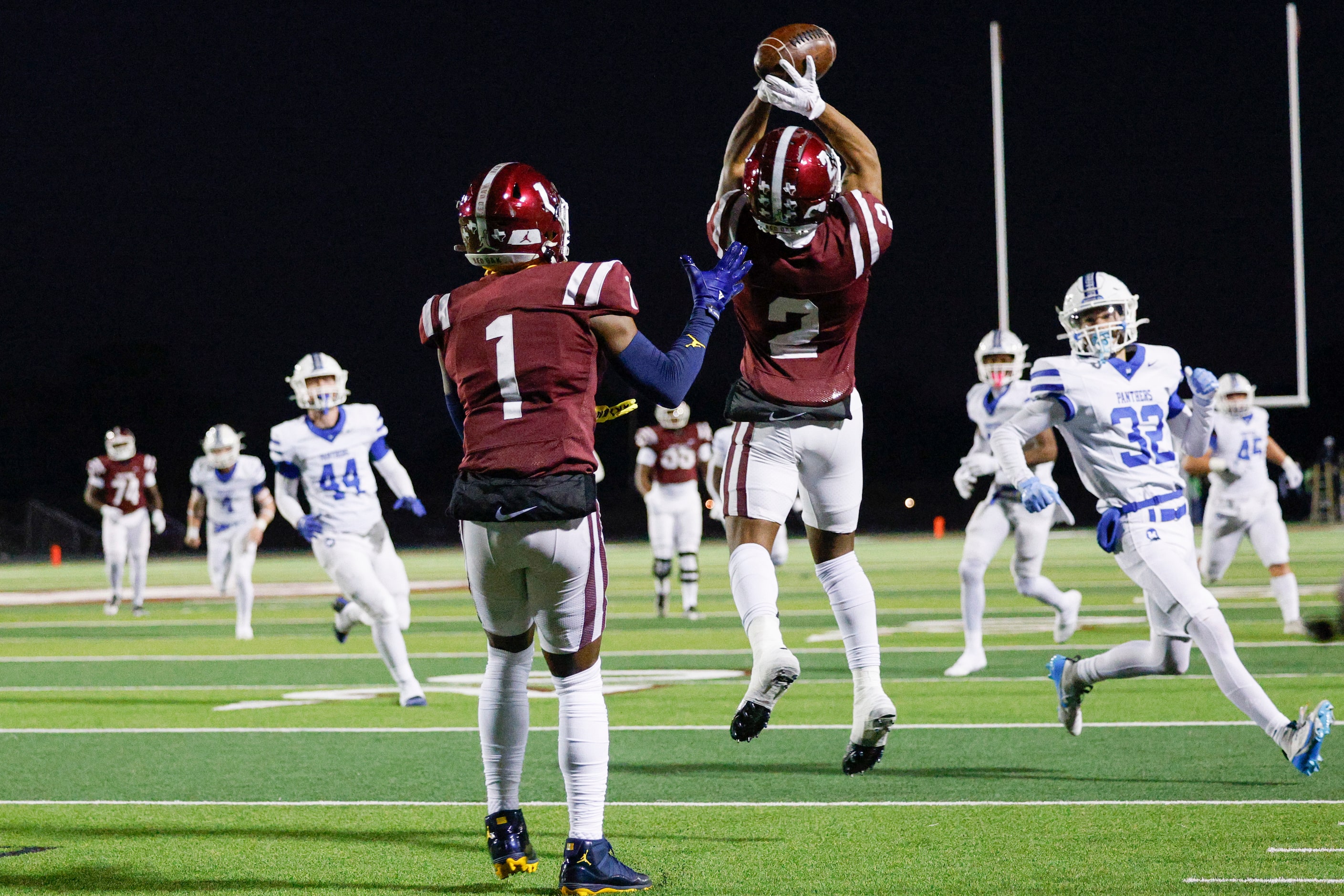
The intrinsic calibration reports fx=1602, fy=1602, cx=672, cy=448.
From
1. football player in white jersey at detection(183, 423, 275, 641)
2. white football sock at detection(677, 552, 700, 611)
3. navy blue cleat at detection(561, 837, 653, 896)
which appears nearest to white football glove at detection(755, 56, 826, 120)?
navy blue cleat at detection(561, 837, 653, 896)

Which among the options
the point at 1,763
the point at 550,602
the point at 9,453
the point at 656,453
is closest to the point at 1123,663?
the point at 550,602

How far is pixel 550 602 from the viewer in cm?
441

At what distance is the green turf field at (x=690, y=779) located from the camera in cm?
469

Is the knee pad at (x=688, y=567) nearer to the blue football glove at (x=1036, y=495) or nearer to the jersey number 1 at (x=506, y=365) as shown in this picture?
the blue football glove at (x=1036, y=495)

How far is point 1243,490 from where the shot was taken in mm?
12930

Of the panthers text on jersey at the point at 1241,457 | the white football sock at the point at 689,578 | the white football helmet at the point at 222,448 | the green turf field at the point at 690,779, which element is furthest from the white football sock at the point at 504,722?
the white football helmet at the point at 222,448

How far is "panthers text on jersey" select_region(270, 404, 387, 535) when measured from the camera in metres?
9.40

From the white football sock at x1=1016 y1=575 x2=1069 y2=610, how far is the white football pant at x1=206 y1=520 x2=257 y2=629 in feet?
22.2

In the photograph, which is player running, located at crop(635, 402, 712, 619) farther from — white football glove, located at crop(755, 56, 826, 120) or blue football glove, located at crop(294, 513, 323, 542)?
white football glove, located at crop(755, 56, 826, 120)

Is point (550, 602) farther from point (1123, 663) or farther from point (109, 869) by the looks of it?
Result: point (1123, 663)

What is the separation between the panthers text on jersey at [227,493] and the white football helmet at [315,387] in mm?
6200

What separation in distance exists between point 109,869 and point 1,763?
2546 millimetres

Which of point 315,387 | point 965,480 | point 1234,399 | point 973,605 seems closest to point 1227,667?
point 965,480

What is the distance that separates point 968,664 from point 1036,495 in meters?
4.16
